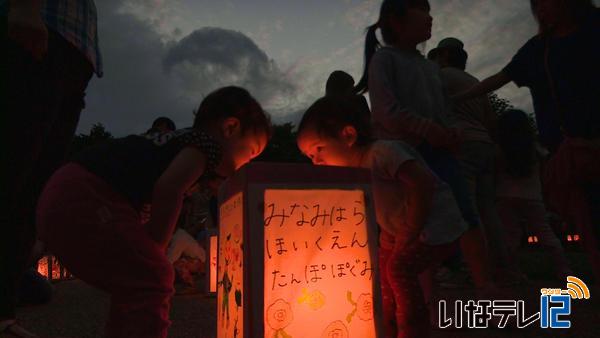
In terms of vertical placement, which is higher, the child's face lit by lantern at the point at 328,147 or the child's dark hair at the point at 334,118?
the child's dark hair at the point at 334,118

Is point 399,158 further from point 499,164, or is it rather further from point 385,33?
point 499,164

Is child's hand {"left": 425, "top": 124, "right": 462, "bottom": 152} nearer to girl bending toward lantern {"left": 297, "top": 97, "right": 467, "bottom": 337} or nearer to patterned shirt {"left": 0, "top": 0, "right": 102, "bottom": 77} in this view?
girl bending toward lantern {"left": 297, "top": 97, "right": 467, "bottom": 337}

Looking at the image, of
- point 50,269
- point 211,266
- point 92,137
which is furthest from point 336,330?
point 92,137

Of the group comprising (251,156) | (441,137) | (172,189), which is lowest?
(172,189)

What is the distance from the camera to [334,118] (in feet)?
6.05

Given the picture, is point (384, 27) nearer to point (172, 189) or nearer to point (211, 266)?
point (172, 189)

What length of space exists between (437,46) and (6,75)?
292 centimetres

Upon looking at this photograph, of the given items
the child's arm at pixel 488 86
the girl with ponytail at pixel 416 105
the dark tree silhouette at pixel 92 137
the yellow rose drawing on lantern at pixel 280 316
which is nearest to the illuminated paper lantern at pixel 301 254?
the yellow rose drawing on lantern at pixel 280 316

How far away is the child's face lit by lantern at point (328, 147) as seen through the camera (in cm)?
183

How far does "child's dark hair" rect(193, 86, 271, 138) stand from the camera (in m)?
1.66

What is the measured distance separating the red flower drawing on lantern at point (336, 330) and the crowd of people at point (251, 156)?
15.4 inches

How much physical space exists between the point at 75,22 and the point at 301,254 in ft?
4.62

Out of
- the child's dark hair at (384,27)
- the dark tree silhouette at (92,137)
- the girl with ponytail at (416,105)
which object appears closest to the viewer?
the girl with ponytail at (416,105)

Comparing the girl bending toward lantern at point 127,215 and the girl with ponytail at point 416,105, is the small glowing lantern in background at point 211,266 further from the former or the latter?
the girl bending toward lantern at point 127,215
